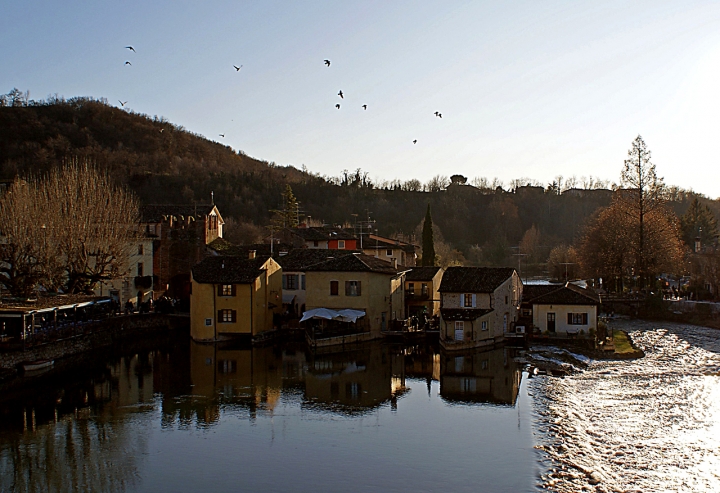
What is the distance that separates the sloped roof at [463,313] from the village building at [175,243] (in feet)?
75.3

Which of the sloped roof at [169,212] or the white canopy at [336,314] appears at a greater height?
the sloped roof at [169,212]

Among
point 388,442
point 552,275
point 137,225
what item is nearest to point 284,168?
point 552,275

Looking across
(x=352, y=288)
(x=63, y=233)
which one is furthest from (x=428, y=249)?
(x=63, y=233)

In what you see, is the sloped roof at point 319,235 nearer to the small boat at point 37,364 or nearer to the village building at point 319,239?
the village building at point 319,239

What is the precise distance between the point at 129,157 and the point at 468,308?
92985 millimetres

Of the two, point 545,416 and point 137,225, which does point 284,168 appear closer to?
point 137,225

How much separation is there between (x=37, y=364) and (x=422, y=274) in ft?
86.7

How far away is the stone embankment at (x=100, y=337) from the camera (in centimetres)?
3098

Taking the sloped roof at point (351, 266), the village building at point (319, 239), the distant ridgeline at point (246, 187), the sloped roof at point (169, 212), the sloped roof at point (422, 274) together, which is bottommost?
the sloped roof at point (422, 274)

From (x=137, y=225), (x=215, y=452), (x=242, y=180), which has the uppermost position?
(x=242, y=180)

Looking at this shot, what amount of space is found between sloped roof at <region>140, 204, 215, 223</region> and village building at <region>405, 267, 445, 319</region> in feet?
60.4

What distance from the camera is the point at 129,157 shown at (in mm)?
117312

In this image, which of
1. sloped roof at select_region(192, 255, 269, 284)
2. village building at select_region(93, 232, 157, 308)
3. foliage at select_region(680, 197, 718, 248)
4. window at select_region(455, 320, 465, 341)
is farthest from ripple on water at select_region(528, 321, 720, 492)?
foliage at select_region(680, 197, 718, 248)

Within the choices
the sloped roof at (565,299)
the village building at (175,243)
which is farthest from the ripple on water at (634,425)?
the village building at (175,243)
